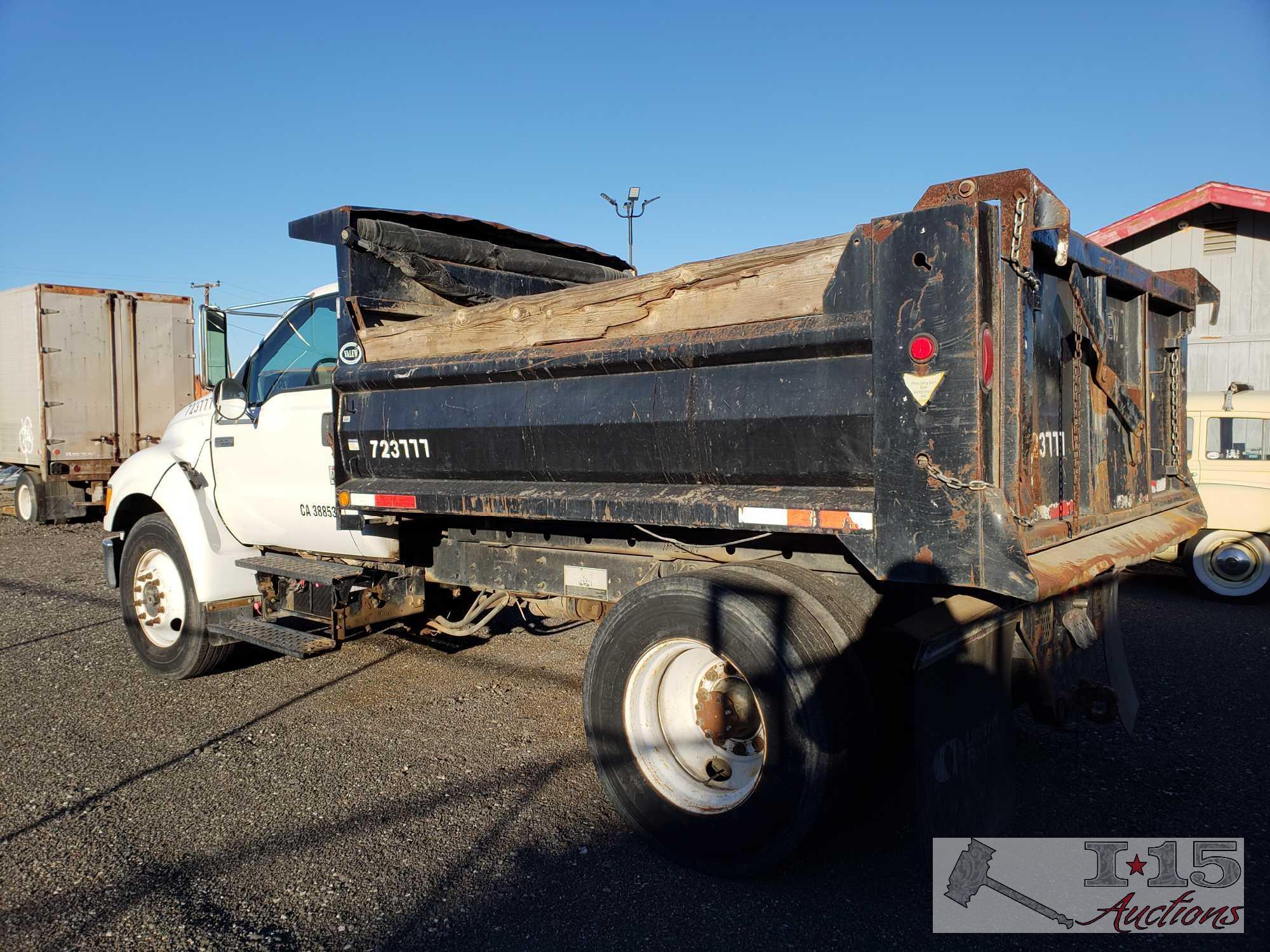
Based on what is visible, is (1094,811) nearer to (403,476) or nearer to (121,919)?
(403,476)

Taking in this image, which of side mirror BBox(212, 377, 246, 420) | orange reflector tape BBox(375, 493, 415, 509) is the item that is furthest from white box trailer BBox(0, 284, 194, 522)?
orange reflector tape BBox(375, 493, 415, 509)

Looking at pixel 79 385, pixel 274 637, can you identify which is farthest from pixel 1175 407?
pixel 79 385

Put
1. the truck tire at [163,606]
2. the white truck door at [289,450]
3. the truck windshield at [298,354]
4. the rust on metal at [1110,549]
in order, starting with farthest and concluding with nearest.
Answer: the truck tire at [163,606] < the truck windshield at [298,354] < the white truck door at [289,450] < the rust on metal at [1110,549]

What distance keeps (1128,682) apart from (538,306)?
322 cm

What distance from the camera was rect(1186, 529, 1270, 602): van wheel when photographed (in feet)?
26.3

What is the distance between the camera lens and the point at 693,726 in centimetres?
353

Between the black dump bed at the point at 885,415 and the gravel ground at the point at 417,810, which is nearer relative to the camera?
the black dump bed at the point at 885,415

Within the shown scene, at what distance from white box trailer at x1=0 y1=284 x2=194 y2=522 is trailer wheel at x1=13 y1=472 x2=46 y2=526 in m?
0.02

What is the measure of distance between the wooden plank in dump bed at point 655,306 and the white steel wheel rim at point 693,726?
48.8 inches

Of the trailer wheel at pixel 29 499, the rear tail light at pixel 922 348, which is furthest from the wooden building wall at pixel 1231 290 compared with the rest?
the trailer wheel at pixel 29 499

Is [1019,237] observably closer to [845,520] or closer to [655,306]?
[845,520]

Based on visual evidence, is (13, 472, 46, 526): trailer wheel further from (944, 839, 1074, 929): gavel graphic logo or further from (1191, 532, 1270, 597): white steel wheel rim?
(1191, 532, 1270, 597): white steel wheel rim

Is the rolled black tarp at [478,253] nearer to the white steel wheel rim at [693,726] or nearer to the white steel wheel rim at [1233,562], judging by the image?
the white steel wheel rim at [693,726]

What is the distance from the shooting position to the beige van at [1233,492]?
8023mm
